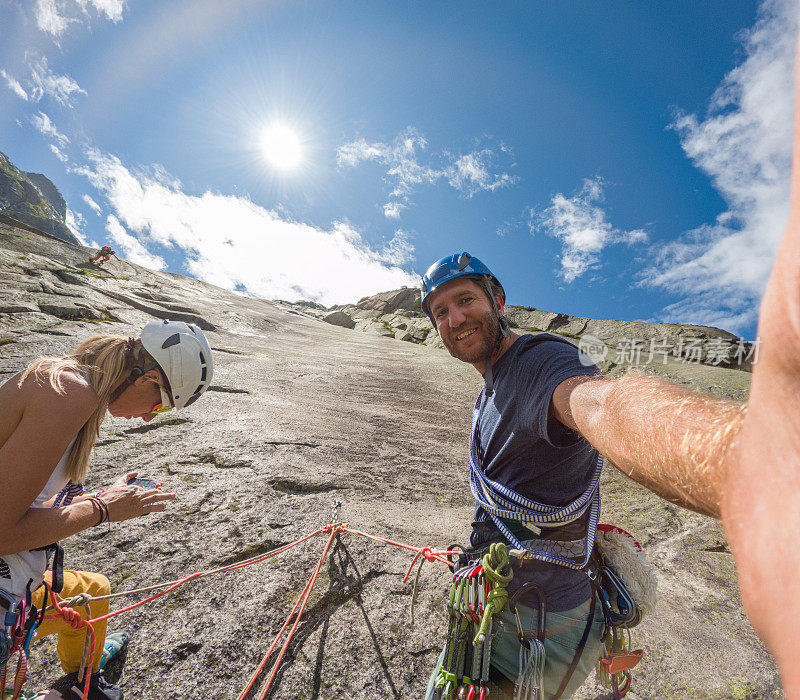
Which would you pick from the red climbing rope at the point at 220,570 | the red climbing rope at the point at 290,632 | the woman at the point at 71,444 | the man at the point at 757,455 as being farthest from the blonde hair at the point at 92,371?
the man at the point at 757,455

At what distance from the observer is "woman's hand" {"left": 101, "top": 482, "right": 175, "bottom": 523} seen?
2.59m

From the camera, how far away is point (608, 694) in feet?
8.45

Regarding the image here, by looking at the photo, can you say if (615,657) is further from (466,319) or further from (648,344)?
(648,344)

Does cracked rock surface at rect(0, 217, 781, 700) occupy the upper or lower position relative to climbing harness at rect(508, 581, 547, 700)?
lower

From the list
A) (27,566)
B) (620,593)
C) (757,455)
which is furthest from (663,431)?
(27,566)

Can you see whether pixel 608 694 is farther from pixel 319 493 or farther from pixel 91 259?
pixel 91 259

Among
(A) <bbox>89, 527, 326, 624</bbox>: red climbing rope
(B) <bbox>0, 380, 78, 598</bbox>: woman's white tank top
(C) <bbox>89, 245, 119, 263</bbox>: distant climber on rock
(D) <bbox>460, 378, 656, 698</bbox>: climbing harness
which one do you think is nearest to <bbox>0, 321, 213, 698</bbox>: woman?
(B) <bbox>0, 380, 78, 598</bbox>: woman's white tank top

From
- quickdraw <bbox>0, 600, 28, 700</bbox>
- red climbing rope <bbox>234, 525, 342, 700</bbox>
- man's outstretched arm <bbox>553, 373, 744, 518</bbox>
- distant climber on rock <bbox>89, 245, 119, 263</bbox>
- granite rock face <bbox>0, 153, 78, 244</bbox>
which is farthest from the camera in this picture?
granite rock face <bbox>0, 153, 78, 244</bbox>

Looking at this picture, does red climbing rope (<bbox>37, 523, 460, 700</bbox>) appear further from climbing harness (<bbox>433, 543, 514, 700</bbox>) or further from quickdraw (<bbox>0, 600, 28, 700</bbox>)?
climbing harness (<bbox>433, 543, 514, 700</bbox>)

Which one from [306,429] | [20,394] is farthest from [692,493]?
[306,429]

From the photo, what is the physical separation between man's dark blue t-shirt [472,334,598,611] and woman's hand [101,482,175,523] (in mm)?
2718

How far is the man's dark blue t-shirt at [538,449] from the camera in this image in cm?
188

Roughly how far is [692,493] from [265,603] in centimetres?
342

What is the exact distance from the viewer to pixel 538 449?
204cm
